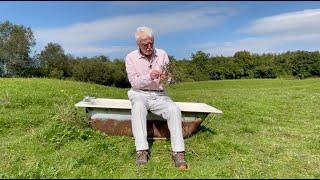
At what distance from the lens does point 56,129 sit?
7980 mm

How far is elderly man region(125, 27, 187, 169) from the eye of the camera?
7.08 metres

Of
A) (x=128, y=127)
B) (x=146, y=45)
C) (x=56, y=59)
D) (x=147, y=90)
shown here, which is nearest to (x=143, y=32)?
(x=146, y=45)

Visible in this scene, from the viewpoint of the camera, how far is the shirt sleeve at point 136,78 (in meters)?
7.73

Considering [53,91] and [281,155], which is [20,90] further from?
[281,155]

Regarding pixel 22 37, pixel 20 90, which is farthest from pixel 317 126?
pixel 22 37

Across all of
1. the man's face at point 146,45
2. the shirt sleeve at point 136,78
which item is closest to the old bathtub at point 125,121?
the shirt sleeve at point 136,78

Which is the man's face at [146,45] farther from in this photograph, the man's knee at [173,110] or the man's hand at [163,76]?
the man's knee at [173,110]

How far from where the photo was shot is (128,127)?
804cm

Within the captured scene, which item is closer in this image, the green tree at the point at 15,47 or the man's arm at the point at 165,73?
the man's arm at the point at 165,73

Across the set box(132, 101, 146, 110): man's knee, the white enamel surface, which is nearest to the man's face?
box(132, 101, 146, 110): man's knee

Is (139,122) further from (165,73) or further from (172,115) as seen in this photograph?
(165,73)

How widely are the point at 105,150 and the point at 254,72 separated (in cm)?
5205

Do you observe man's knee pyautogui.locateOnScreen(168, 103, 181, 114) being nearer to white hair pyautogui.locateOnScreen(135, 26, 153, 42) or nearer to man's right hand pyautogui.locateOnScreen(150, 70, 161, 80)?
man's right hand pyautogui.locateOnScreen(150, 70, 161, 80)

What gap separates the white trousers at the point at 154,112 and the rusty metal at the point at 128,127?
42 centimetres
